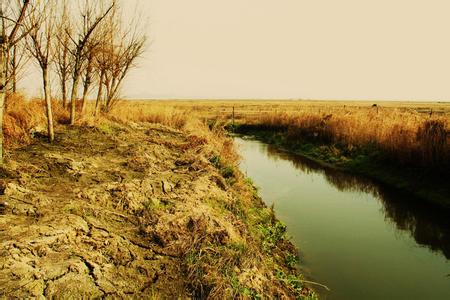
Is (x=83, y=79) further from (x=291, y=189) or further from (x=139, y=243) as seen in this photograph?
(x=139, y=243)

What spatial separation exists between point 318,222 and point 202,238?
181 inches

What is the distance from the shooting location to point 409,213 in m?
8.95

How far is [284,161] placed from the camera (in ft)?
53.0

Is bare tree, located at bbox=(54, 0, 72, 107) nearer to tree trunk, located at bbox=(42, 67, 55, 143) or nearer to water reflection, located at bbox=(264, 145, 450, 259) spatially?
tree trunk, located at bbox=(42, 67, 55, 143)

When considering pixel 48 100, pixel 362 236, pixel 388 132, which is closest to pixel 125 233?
pixel 48 100

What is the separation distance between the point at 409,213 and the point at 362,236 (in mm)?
2348

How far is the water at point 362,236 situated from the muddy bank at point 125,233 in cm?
67

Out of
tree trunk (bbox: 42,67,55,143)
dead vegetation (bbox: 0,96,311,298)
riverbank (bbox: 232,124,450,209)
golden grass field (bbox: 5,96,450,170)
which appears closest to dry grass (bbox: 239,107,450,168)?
golden grass field (bbox: 5,96,450,170)

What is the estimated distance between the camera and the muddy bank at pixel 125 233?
3215 mm

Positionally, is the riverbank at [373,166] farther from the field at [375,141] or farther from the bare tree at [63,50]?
the bare tree at [63,50]

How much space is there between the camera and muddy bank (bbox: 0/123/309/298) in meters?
3.21

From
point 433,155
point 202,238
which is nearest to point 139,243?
point 202,238

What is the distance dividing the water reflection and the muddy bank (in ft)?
10.1

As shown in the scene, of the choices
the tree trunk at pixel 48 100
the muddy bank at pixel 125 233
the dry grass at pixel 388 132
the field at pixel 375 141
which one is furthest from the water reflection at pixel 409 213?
the tree trunk at pixel 48 100
